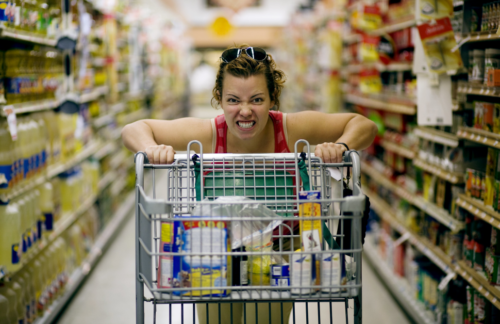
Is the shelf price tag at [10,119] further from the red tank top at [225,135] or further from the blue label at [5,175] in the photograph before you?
the red tank top at [225,135]

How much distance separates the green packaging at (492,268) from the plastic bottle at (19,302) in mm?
2767

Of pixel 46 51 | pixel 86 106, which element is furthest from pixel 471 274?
pixel 86 106

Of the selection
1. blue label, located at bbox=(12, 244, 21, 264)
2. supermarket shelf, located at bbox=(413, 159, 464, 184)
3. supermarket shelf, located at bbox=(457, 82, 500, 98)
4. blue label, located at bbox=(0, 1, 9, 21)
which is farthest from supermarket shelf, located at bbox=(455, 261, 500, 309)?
blue label, located at bbox=(0, 1, 9, 21)

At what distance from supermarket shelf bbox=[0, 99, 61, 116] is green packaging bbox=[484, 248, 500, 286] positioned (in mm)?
2793

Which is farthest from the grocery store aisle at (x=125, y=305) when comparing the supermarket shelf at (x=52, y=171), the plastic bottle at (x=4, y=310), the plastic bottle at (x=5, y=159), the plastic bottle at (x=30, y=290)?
the plastic bottle at (x=5, y=159)

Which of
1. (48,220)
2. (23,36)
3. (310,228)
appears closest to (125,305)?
(48,220)

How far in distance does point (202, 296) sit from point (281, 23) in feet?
67.7

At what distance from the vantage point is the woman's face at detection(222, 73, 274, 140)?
6.44 feet

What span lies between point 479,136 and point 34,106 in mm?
2842

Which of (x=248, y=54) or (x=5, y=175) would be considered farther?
(x=5, y=175)

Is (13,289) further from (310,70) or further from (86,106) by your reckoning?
(310,70)

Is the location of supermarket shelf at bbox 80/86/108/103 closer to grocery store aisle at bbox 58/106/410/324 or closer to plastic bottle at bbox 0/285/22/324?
grocery store aisle at bbox 58/106/410/324

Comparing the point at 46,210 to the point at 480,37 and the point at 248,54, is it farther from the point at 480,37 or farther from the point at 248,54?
the point at 480,37

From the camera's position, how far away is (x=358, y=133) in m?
2.12
